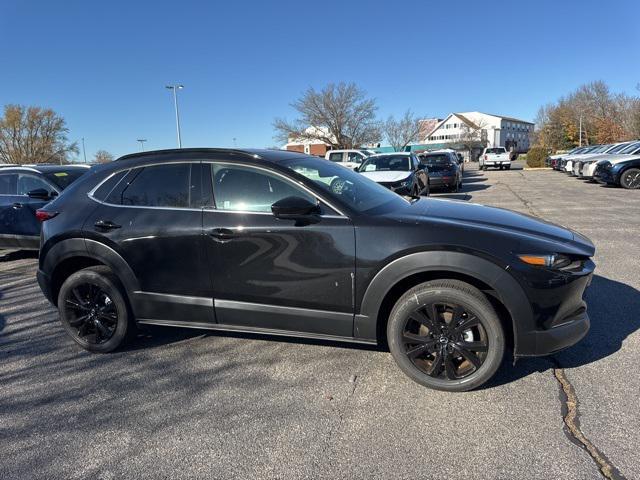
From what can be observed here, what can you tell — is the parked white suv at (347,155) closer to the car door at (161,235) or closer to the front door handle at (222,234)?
the car door at (161,235)

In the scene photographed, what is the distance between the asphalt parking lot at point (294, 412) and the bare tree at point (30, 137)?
62.1 meters

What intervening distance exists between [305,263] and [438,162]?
15.8m

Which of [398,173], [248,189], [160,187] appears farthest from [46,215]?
[398,173]

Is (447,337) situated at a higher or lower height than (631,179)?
lower

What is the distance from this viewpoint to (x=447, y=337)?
123 inches

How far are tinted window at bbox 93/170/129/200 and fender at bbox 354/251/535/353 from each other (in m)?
2.43

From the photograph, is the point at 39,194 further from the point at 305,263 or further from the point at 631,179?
the point at 631,179

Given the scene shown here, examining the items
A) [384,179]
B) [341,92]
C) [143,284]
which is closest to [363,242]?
[143,284]

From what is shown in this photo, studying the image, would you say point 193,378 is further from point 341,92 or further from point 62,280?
point 341,92

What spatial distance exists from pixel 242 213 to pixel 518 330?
7.05 feet

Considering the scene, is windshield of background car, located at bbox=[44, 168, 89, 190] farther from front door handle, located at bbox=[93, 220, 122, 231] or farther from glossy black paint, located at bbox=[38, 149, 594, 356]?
front door handle, located at bbox=[93, 220, 122, 231]

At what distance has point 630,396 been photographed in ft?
9.77

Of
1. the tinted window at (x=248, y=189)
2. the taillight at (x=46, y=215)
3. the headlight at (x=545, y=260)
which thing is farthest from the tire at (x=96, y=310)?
the headlight at (x=545, y=260)

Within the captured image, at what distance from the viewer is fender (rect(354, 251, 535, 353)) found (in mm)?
2947
